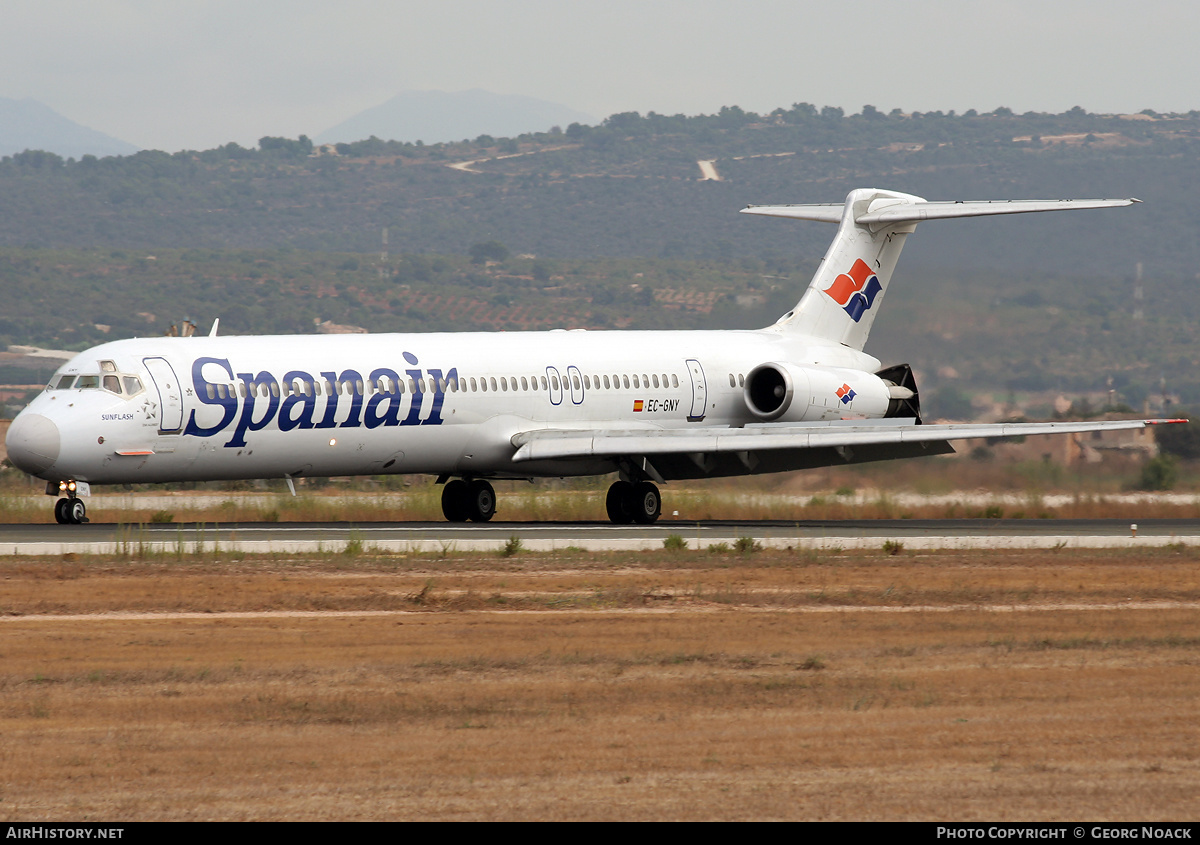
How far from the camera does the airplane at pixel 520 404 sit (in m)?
26.0

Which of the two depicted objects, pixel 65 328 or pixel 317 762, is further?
pixel 65 328

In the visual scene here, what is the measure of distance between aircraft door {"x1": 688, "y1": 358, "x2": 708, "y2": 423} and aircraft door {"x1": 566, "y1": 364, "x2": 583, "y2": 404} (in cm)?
264

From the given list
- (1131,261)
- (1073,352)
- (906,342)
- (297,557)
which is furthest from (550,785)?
(1131,261)

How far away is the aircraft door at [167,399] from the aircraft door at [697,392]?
35.1ft

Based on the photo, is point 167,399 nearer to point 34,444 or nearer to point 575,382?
point 34,444

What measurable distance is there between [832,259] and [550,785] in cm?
2697

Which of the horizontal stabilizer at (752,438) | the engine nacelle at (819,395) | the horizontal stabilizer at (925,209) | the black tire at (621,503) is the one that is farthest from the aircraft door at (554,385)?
the horizontal stabilizer at (925,209)

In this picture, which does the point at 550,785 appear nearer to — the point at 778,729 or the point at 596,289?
the point at 778,729

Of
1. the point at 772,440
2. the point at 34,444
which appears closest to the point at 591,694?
the point at 34,444

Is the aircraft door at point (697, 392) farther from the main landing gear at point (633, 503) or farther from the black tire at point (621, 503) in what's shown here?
the black tire at point (621, 503)

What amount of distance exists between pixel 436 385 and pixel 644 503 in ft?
15.2

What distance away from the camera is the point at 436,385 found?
94.3 feet

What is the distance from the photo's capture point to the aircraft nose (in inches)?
982

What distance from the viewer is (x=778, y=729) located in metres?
11.6
